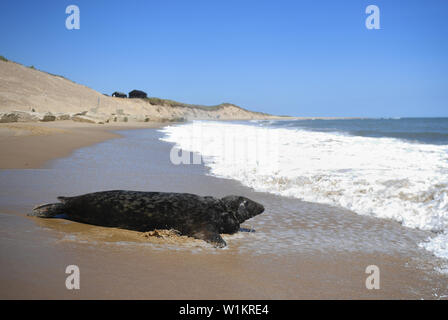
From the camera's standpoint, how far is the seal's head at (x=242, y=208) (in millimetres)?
4852

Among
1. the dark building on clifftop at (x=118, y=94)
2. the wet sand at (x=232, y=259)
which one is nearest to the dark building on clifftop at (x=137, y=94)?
the dark building on clifftop at (x=118, y=94)

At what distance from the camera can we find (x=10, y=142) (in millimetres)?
12047

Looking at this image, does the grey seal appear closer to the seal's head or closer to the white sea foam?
the seal's head

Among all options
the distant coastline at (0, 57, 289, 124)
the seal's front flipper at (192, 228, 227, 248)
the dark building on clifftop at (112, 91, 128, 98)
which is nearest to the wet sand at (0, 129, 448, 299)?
the seal's front flipper at (192, 228, 227, 248)

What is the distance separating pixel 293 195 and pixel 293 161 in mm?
4037

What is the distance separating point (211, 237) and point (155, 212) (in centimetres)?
81

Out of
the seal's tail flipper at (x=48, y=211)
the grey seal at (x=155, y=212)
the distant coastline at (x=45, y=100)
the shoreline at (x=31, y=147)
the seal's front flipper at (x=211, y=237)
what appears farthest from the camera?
the distant coastline at (x=45, y=100)

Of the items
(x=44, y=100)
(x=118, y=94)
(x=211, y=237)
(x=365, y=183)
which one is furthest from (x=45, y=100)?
(x=118, y=94)

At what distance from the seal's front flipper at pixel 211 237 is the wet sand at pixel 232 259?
93 mm

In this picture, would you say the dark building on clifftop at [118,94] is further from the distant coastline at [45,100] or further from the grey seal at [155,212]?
the grey seal at [155,212]

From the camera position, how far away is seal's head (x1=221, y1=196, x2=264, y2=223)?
15.9ft

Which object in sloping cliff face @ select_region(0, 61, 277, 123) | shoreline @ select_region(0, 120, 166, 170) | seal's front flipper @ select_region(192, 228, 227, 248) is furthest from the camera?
sloping cliff face @ select_region(0, 61, 277, 123)

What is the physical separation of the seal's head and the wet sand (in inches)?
6.9
